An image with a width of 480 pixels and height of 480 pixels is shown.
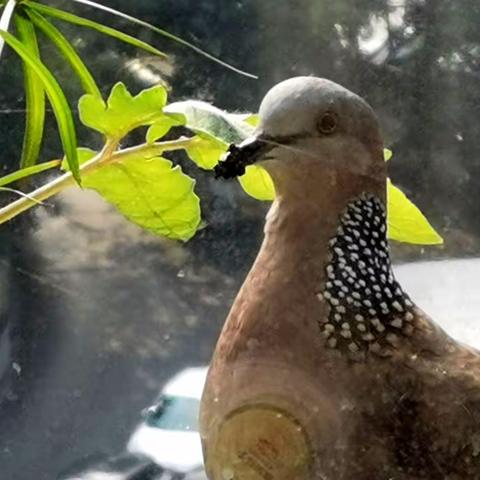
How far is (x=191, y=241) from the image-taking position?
1.20m

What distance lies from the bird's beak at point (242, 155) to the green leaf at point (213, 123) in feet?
0.08

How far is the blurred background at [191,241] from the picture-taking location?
3.46ft

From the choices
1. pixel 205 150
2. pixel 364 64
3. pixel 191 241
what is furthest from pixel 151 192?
pixel 364 64

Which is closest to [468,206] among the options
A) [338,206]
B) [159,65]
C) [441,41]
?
[441,41]

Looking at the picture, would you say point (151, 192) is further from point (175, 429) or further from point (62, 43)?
point (175, 429)

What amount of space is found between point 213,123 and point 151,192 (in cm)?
10

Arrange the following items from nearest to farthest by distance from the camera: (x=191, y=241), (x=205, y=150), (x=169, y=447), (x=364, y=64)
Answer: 1. (x=205, y=150)
2. (x=169, y=447)
3. (x=191, y=241)
4. (x=364, y=64)

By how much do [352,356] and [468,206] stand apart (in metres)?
0.64

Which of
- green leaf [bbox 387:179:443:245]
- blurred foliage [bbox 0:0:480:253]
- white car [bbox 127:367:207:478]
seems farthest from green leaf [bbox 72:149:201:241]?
blurred foliage [bbox 0:0:480:253]

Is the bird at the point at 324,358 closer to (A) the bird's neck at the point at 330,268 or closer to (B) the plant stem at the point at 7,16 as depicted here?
(A) the bird's neck at the point at 330,268

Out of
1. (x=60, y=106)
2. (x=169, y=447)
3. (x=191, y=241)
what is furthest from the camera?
(x=191, y=241)

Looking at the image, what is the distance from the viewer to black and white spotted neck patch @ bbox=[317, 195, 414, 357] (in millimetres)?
616

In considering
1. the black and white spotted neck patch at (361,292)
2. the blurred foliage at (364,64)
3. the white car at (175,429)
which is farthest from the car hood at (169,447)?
the black and white spotted neck patch at (361,292)

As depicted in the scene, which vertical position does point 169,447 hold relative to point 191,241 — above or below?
below
